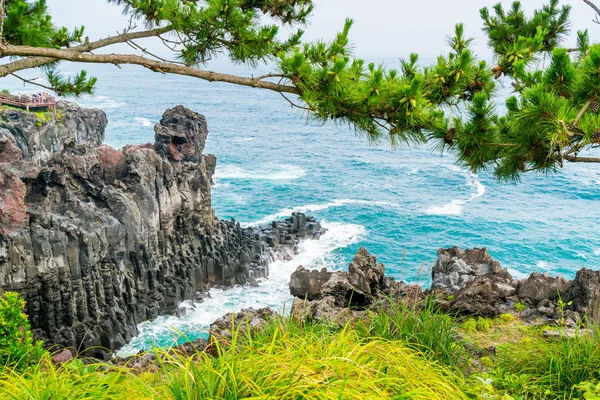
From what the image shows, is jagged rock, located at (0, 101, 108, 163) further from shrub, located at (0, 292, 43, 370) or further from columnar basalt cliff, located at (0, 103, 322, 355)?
shrub, located at (0, 292, 43, 370)

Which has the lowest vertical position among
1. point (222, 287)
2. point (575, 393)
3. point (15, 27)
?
point (222, 287)

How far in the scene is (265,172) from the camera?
58.3 meters

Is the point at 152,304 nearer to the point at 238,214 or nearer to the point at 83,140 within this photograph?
the point at 238,214

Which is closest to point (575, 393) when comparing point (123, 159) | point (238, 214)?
point (123, 159)

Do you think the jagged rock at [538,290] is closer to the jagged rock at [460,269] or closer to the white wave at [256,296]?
the jagged rock at [460,269]

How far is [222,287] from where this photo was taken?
28688mm

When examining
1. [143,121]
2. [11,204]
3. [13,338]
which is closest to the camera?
[13,338]

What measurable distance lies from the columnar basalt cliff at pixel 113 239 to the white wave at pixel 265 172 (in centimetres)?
2097

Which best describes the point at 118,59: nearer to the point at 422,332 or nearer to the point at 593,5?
the point at 422,332

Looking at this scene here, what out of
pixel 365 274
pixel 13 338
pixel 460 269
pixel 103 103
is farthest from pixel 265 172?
pixel 103 103

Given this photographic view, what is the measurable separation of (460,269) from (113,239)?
16.8 m

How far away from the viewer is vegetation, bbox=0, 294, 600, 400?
12.2 feet

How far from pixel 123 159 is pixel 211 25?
73.2 ft

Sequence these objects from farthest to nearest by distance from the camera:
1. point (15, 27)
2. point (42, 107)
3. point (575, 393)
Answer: point (42, 107), point (15, 27), point (575, 393)
